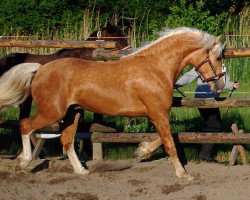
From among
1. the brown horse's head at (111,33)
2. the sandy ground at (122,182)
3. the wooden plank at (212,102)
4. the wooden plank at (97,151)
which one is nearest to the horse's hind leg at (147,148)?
the sandy ground at (122,182)

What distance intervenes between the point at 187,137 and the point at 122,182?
1.27 metres

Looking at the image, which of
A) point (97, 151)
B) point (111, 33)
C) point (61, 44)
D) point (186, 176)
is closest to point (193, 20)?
point (111, 33)

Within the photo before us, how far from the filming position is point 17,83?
8180mm

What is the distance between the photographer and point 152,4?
84.2 ft

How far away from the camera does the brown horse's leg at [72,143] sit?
8258 millimetres

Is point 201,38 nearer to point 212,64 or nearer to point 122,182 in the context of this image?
point 212,64

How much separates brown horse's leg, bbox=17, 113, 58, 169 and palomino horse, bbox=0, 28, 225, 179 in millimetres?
12

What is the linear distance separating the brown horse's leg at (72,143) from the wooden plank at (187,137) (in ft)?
1.74

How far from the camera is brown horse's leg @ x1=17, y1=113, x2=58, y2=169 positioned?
8039 millimetres

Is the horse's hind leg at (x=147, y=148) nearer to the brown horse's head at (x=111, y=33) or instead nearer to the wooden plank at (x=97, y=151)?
the wooden plank at (x=97, y=151)

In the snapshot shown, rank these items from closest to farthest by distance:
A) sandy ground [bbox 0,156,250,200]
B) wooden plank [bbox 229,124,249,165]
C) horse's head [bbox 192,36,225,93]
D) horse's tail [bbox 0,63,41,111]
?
sandy ground [bbox 0,156,250,200] < horse's head [bbox 192,36,225,93] < horse's tail [bbox 0,63,41,111] < wooden plank [bbox 229,124,249,165]

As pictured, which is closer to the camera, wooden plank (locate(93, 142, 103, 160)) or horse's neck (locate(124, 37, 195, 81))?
horse's neck (locate(124, 37, 195, 81))

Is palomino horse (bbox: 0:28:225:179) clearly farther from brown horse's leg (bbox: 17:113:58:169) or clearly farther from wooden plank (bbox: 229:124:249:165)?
wooden plank (bbox: 229:124:249:165)

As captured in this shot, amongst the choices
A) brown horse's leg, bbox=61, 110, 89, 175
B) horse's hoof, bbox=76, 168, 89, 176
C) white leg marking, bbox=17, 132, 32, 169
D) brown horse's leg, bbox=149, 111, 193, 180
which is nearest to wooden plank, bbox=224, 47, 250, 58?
brown horse's leg, bbox=149, 111, 193, 180
